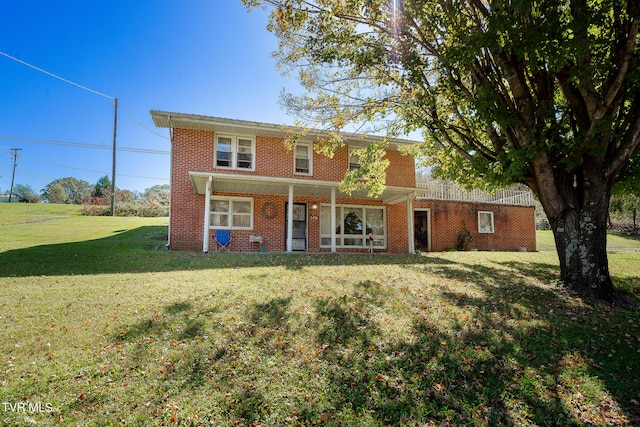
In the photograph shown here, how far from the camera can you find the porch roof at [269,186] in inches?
445

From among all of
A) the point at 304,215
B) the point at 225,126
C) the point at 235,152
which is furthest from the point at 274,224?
the point at 225,126

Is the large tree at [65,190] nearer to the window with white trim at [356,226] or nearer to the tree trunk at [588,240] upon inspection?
the window with white trim at [356,226]

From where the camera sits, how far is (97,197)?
105ft

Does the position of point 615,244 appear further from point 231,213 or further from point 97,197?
point 97,197

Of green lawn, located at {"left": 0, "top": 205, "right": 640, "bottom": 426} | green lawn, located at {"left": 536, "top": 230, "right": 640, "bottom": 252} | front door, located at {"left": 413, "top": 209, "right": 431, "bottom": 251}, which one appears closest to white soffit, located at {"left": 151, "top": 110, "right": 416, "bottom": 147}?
front door, located at {"left": 413, "top": 209, "right": 431, "bottom": 251}

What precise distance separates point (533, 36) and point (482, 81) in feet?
5.96

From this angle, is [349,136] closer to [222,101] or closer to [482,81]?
[222,101]

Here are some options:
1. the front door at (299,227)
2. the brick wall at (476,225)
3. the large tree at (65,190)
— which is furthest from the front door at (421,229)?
the large tree at (65,190)

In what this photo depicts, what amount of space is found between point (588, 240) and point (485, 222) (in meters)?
12.0

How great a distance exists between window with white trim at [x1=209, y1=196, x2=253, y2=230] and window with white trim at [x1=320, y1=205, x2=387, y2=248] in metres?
3.48

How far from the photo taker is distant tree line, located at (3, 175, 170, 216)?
2829 centimetres

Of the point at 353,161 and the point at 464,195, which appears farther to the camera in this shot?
the point at 464,195

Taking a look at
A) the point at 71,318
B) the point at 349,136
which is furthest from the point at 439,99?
the point at 71,318

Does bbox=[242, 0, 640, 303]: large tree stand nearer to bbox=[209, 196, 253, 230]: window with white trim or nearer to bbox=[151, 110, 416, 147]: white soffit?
bbox=[151, 110, 416, 147]: white soffit
